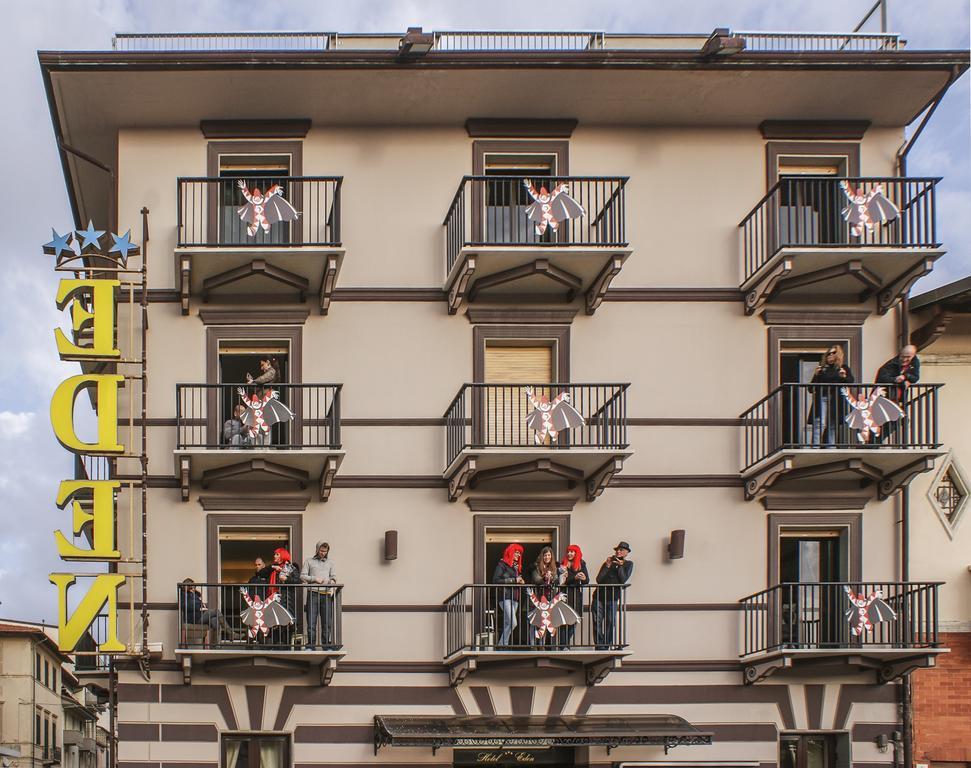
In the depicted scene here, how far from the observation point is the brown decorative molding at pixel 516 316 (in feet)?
74.7

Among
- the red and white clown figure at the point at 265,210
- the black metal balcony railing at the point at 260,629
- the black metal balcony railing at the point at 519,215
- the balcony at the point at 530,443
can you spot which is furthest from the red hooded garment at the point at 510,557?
the red and white clown figure at the point at 265,210

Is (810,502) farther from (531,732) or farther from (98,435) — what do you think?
(98,435)

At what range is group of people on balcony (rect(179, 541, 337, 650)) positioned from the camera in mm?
20781

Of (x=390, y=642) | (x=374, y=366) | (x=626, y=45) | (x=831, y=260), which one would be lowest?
(x=390, y=642)

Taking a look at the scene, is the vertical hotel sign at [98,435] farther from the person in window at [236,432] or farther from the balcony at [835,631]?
the balcony at [835,631]

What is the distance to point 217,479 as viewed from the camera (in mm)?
21922

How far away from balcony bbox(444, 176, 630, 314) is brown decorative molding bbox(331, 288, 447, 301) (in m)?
0.27

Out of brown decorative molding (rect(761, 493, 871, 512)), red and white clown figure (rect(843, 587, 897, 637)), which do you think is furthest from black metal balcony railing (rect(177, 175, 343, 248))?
red and white clown figure (rect(843, 587, 897, 637))

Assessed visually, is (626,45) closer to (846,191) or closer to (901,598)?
(846,191)

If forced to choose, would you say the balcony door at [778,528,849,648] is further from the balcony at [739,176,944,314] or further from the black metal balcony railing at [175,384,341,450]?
the black metal balcony railing at [175,384,341,450]

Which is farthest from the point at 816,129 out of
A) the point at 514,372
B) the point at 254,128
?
the point at 254,128

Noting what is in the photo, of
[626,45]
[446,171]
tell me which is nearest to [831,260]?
[626,45]

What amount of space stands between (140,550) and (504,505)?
591 cm

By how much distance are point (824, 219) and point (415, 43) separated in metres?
7.66
